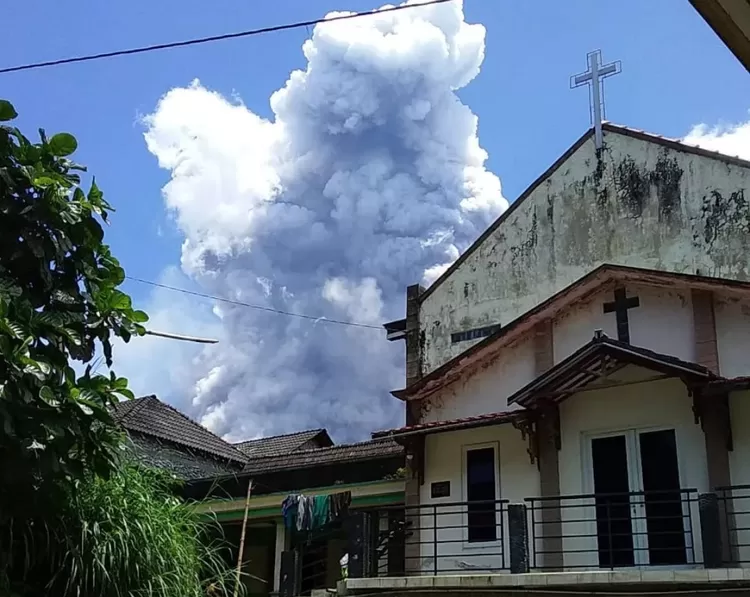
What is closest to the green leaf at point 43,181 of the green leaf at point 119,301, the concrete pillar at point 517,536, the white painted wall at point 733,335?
the green leaf at point 119,301

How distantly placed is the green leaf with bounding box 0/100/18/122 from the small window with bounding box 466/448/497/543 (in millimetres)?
7954

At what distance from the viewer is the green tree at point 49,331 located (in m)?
7.97

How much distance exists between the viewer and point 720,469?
37.6 ft

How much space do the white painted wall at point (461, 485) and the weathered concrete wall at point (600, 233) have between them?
5.55 feet

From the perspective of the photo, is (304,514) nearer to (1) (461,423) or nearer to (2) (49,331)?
(1) (461,423)

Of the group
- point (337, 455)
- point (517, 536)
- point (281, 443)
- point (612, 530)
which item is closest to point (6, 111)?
point (517, 536)

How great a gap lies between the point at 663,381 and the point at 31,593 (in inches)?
315

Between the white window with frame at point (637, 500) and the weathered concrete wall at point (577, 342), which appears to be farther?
the weathered concrete wall at point (577, 342)

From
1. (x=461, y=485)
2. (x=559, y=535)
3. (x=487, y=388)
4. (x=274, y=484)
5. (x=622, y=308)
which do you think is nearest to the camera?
(x=559, y=535)

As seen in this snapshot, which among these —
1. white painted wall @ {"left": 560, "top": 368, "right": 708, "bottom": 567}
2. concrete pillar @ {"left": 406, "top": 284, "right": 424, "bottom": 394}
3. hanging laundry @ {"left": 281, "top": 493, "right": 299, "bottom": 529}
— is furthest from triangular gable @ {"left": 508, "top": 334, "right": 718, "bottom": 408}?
hanging laundry @ {"left": 281, "top": 493, "right": 299, "bottom": 529}

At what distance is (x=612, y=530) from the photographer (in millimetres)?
12117

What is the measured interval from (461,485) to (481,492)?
0.32 meters

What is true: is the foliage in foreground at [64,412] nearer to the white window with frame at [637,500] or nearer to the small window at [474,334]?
the white window with frame at [637,500]

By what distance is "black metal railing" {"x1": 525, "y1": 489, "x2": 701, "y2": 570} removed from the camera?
37.8ft
